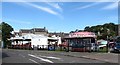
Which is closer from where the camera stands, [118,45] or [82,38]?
[118,45]

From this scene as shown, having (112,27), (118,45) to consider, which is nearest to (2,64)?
(118,45)

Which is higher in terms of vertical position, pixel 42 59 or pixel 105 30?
pixel 105 30

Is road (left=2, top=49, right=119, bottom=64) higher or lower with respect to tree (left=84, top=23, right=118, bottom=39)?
lower

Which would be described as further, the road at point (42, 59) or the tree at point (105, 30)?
the tree at point (105, 30)

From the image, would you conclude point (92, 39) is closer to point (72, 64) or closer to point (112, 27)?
point (72, 64)

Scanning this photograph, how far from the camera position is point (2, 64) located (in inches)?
832

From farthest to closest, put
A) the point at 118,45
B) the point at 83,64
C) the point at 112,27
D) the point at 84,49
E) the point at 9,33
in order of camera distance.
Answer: the point at 112,27, the point at 9,33, the point at 84,49, the point at 118,45, the point at 83,64

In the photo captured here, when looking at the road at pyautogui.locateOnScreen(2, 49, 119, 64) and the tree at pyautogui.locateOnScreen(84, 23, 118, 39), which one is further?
the tree at pyautogui.locateOnScreen(84, 23, 118, 39)

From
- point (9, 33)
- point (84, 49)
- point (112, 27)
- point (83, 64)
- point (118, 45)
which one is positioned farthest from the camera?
point (112, 27)

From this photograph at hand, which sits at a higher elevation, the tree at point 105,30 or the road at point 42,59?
the tree at point 105,30

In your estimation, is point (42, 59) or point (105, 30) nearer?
point (42, 59)

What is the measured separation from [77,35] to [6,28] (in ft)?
224

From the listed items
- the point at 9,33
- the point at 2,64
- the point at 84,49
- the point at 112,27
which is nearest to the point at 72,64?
the point at 2,64

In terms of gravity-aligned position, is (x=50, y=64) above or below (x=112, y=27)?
below
